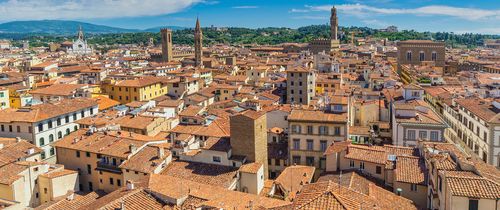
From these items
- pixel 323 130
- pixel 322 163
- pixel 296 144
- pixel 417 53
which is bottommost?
pixel 322 163

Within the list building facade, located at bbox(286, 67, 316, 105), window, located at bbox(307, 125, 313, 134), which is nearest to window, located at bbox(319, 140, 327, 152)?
window, located at bbox(307, 125, 313, 134)

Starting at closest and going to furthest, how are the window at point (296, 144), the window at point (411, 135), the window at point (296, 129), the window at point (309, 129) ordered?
the window at point (411, 135)
the window at point (309, 129)
the window at point (296, 129)
the window at point (296, 144)

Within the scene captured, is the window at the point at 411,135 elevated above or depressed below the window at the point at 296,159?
above

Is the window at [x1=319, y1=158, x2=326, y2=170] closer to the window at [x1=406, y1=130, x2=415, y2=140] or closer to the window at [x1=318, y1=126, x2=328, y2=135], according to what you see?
the window at [x1=318, y1=126, x2=328, y2=135]

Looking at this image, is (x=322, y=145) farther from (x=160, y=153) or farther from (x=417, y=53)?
(x=417, y=53)

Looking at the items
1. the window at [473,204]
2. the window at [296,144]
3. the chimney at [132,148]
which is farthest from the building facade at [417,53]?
the window at [473,204]

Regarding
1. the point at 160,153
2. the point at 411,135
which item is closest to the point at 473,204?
the point at 411,135

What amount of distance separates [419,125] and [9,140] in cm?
4084

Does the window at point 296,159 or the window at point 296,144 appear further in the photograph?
the window at point 296,159

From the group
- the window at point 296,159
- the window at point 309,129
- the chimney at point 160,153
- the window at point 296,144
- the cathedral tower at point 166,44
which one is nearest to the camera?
the chimney at point 160,153

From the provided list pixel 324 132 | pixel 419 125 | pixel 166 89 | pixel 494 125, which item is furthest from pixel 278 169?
pixel 166 89

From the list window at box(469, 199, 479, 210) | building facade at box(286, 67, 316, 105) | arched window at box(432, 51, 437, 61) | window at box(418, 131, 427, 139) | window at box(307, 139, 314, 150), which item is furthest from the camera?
arched window at box(432, 51, 437, 61)

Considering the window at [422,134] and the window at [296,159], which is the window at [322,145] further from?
the window at [422,134]

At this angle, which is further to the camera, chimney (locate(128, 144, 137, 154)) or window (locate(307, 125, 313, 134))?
window (locate(307, 125, 313, 134))
